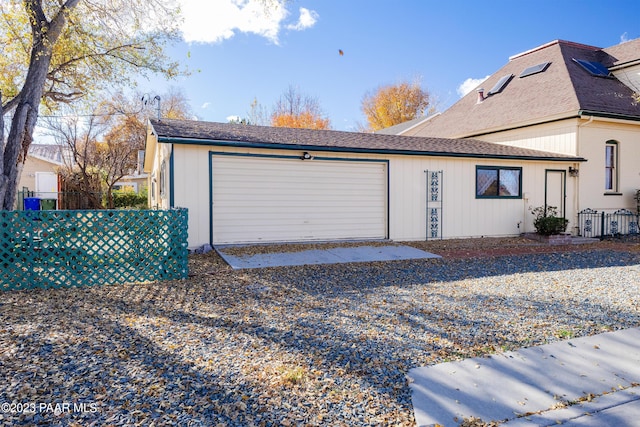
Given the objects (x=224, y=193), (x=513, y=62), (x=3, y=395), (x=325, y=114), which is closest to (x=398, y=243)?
(x=224, y=193)

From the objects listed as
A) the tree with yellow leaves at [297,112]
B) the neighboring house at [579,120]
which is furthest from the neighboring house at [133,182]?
the neighboring house at [579,120]

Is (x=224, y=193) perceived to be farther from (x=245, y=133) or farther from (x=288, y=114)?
(x=288, y=114)

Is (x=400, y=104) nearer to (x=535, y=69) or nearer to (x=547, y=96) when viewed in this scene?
(x=535, y=69)

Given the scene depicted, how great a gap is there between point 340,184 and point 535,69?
11.8m

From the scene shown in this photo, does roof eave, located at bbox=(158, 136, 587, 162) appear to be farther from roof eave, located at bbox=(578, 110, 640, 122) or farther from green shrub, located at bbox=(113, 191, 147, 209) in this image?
green shrub, located at bbox=(113, 191, 147, 209)

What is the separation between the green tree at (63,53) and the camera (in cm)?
850

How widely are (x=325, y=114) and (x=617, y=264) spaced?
2934cm

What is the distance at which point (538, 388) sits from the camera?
307 cm

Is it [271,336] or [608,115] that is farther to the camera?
[608,115]

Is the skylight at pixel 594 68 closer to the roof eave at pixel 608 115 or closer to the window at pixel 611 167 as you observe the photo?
the roof eave at pixel 608 115

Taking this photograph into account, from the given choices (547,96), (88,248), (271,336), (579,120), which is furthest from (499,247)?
(88,248)

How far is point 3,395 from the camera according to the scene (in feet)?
8.90

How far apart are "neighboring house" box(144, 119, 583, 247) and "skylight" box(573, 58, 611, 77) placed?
4.85m

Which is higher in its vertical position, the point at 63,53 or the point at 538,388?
the point at 63,53
